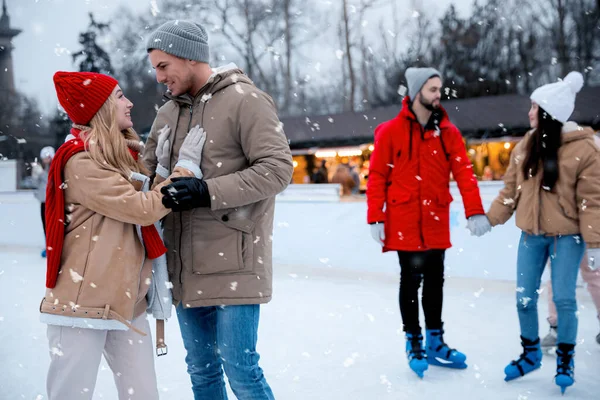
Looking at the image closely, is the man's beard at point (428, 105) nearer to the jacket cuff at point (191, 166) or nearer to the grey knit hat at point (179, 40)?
the grey knit hat at point (179, 40)

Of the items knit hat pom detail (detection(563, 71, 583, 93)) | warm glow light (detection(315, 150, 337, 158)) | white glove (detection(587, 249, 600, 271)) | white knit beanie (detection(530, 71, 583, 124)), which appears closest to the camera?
white glove (detection(587, 249, 600, 271))

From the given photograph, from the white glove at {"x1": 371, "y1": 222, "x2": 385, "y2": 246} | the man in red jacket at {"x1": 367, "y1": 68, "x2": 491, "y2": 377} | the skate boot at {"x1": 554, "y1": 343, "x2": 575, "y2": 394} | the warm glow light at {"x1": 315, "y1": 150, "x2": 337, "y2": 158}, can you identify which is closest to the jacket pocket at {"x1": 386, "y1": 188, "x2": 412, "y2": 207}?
the man in red jacket at {"x1": 367, "y1": 68, "x2": 491, "y2": 377}

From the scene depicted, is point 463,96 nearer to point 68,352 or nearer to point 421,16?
point 421,16

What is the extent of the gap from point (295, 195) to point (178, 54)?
635cm

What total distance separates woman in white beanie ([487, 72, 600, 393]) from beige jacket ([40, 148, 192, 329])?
1.98m

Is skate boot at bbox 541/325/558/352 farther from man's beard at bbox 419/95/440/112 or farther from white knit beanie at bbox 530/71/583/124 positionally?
man's beard at bbox 419/95/440/112

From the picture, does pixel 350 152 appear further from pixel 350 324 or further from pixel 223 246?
pixel 223 246

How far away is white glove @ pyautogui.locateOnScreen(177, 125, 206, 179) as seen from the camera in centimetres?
195

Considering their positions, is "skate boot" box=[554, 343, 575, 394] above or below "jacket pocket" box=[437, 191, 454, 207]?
below

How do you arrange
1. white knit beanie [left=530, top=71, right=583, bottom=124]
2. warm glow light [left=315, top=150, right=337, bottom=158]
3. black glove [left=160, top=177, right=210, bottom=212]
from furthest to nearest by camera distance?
warm glow light [left=315, top=150, right=337, bottom=158] < white knit beanie [left=530, top=71, right=583, bottom=124] < black glove [left=160, top=177, right=210, bottom=212]

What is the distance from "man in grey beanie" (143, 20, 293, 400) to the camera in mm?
1938

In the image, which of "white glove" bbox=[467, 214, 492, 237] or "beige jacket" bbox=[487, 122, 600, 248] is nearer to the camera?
"beige jacket" bbox=[487, 122, 600, 248]

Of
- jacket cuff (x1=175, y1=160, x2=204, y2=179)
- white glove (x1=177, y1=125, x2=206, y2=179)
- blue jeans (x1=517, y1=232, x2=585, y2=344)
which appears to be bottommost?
blue jeans (x1=517, y1=232, x2=585, y2=344)

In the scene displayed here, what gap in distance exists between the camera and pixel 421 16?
795 inches
